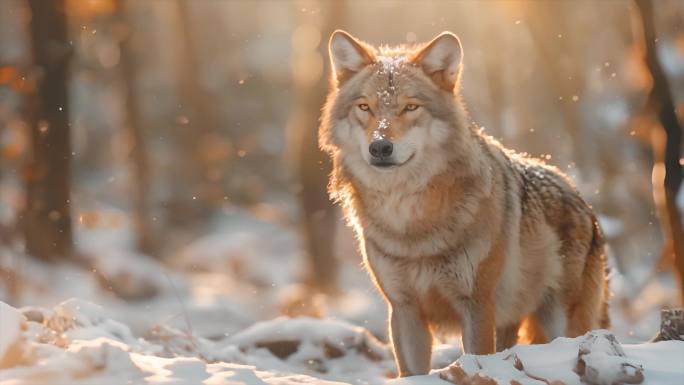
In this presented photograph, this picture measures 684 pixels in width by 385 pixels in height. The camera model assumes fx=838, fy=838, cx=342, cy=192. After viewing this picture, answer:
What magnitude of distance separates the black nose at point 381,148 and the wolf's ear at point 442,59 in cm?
73

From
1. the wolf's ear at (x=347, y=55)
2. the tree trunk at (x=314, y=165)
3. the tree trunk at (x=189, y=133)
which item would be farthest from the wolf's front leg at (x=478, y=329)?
the tree trunk at (x=189, y=133)

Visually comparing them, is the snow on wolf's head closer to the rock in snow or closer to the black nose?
the black nose

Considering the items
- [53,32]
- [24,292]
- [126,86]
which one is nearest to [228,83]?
[126,86]

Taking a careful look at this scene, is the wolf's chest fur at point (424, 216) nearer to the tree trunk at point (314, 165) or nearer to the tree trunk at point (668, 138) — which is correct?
the tree trunk at point (668, 138)

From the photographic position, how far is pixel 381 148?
473 centimetres

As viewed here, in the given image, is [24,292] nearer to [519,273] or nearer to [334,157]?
[334,157]

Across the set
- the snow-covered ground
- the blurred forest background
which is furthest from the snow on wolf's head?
the blurred forest background

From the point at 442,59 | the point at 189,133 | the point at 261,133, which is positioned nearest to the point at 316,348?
the point at 442,59

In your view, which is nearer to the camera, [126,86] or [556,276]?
[556,276]

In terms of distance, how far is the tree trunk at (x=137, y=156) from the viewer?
59.2 ft

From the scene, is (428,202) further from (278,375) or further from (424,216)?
(278,375)

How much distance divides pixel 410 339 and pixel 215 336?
13.4 feet

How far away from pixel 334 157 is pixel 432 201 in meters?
0.71

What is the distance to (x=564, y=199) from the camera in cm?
593
